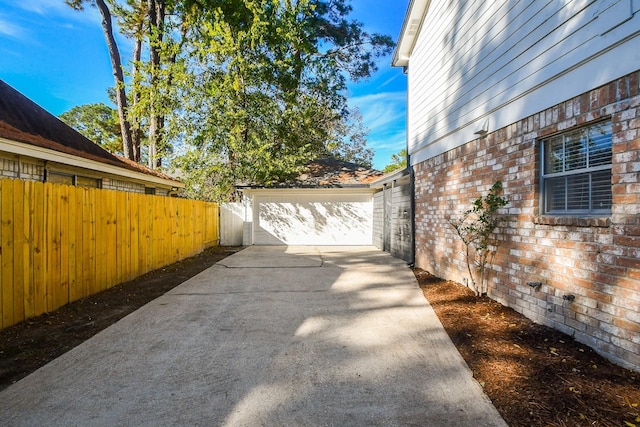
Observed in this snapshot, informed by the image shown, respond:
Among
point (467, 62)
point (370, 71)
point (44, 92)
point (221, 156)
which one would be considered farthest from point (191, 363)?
point (44, 92)

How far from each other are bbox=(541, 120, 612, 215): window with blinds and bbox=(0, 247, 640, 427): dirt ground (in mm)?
1293

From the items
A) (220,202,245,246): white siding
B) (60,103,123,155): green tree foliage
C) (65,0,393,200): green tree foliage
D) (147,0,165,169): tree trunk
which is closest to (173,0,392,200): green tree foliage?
(65,0,393,200): green tree foliage

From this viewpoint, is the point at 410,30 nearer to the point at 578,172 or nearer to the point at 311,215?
the point at 578,172

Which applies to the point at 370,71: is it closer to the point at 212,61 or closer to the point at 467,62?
the point at 212,61

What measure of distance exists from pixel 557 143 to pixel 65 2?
19579 mm

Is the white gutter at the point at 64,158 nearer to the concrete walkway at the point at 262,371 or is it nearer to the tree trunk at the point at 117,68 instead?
the concrete walkway at the point at 262,371

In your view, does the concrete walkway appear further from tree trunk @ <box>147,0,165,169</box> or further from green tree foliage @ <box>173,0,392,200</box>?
tree trunk @ <box>147,0,165,169</box>

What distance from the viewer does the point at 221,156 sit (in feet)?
42.1

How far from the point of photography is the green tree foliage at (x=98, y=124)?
24297mm

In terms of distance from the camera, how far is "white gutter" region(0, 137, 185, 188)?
5.96 meters

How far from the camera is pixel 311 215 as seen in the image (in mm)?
12969

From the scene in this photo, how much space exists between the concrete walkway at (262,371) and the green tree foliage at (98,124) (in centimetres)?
2424

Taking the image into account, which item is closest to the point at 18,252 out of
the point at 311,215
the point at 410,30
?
the point at 410,30

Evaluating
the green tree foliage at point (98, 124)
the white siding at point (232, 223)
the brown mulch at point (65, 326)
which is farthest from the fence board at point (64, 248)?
the green tree foliage at point (98, 124)
